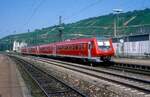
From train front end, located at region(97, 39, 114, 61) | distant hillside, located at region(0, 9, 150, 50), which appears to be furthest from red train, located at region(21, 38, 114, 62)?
distant hillside, located at region(0, 9, 150, 50)

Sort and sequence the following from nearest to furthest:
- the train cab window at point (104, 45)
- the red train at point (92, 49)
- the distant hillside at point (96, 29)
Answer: the red train at point (92, 49)
the train cab window at point (104, 45)
the distant hillside at point (96, 29)

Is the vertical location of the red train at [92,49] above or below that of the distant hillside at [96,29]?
below

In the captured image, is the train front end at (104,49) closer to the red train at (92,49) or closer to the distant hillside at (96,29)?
the red train at (92,49)

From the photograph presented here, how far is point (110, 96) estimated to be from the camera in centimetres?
1437

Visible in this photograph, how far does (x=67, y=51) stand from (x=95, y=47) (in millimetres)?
12328

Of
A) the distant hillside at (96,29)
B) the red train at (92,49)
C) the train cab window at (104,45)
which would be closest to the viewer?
the red train at (92,49)

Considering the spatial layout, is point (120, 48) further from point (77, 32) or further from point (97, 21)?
point (97, 21)

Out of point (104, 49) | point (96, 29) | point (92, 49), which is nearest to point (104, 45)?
point (104, 49)

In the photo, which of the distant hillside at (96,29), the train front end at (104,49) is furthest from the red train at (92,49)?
the distant hillside at (96,29)

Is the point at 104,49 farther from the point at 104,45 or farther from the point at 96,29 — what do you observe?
the point at 96,29

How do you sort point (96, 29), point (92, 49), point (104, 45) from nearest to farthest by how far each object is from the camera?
point (92, 49) → point (104, 45) → point (96, 29)

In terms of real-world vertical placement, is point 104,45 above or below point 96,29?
below

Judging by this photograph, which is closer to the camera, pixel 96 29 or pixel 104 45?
pixel 104 45

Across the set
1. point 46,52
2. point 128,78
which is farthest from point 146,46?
point 128,78
